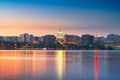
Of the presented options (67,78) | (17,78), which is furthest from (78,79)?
(17,78)

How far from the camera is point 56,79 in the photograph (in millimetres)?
23969

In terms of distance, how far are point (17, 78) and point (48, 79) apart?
8.02 feet

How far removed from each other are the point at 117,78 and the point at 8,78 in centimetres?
884

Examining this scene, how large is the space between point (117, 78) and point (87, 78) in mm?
2482

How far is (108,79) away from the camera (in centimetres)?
2433

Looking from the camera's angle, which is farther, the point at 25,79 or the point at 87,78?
the point at 87,78

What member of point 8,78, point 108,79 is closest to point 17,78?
point 8,78

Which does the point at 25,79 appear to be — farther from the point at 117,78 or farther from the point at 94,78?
the point at 117,78

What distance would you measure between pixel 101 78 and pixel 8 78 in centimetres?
747

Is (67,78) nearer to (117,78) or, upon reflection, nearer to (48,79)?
(48,79)

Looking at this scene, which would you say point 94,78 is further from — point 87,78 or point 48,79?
point 48,79

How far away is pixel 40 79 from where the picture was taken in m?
23.5

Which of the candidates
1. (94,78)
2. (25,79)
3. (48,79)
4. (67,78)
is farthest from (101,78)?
(25,79)

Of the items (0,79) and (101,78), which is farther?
(101,78)
